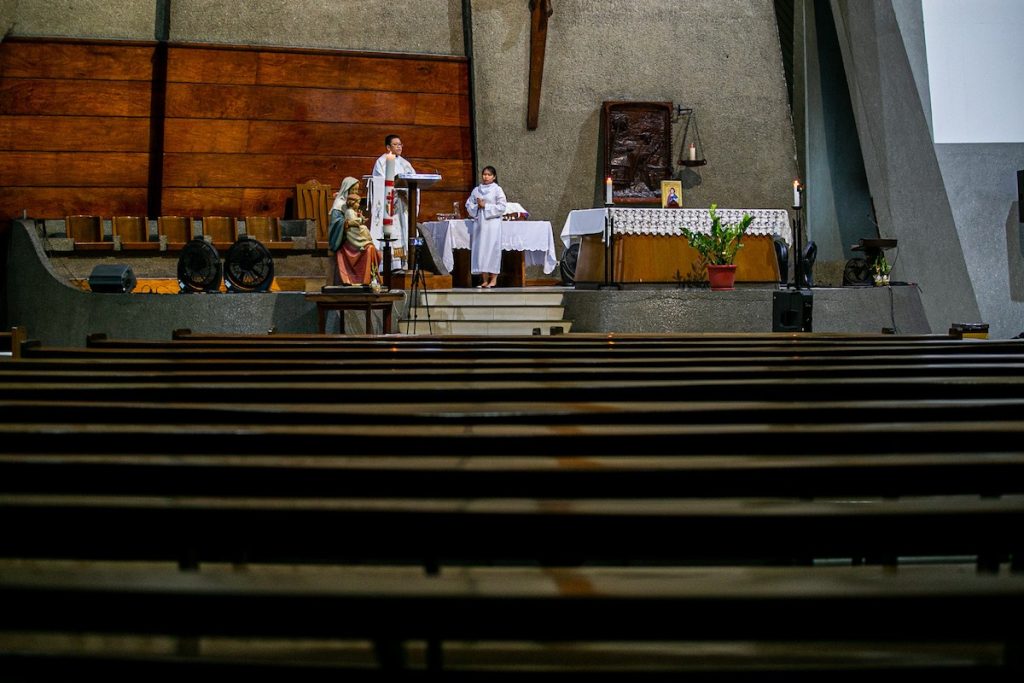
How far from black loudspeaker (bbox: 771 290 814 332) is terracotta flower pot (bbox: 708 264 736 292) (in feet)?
4.48

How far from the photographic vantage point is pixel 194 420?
1758 mm

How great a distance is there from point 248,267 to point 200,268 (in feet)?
1.29

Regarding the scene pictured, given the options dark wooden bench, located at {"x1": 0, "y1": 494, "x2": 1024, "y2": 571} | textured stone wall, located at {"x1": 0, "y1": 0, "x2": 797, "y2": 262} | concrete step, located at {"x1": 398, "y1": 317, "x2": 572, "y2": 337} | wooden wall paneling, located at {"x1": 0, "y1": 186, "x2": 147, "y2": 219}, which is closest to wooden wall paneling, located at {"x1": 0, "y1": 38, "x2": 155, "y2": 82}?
textured stone wall, located at {"x1": 0, "y1": 0, "x2": 797, "y2": 262}

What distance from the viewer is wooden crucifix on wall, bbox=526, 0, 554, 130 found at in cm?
1130

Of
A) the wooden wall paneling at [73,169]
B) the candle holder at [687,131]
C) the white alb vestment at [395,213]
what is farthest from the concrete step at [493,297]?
the candle holder at [687,131]

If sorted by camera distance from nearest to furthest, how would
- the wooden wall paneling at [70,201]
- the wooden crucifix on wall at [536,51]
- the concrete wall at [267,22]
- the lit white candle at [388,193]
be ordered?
the lit white candle at [388,193], the wooden wall paneling at [70,201], the concrete wall at [267,22], the wooden crucifix on wall at [536,51]

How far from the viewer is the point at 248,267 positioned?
790cm

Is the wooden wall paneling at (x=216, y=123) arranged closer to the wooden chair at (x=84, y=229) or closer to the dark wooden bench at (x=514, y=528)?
the wooden chair at (x=84, y=229)

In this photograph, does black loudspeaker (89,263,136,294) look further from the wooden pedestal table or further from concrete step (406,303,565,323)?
concrete step (406,303,565,323)

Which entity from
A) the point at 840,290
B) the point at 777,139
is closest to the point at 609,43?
the point at 777,139

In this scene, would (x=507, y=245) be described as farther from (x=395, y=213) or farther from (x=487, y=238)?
(x=395, y=213)

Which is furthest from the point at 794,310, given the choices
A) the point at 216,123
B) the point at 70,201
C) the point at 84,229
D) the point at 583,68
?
the point at 70,201

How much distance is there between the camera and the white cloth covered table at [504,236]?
1002 cm

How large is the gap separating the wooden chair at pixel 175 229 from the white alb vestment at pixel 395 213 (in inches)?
94.8
